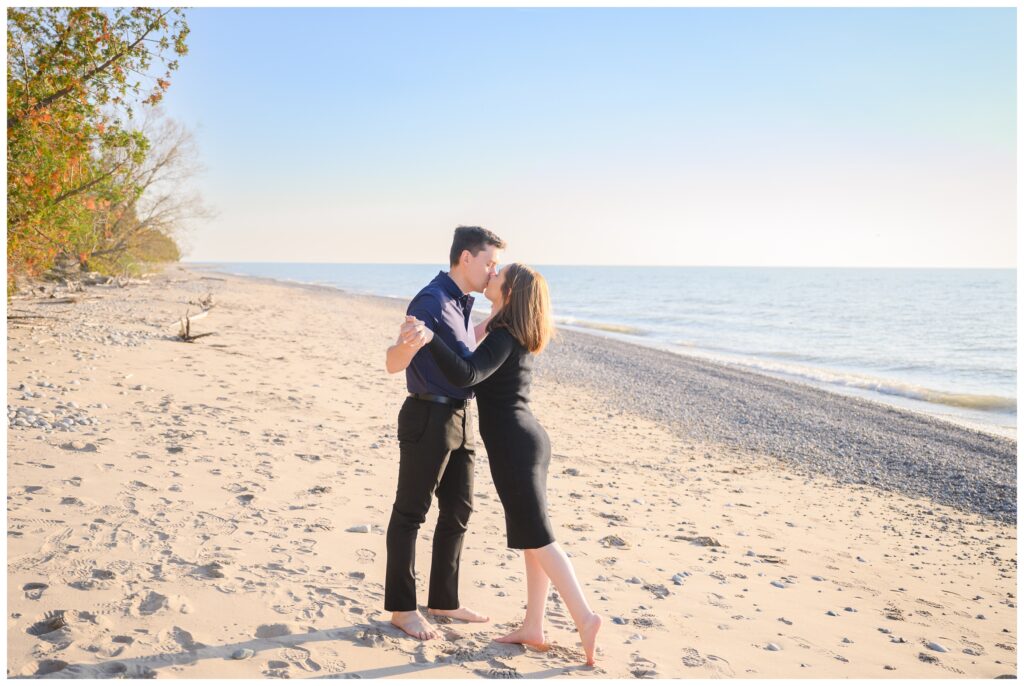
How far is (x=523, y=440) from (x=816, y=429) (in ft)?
37.5

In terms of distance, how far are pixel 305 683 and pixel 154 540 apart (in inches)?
82.5

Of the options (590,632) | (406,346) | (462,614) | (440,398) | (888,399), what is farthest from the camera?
(888,399)

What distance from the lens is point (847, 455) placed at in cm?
1175

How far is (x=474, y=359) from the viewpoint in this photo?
3.68m

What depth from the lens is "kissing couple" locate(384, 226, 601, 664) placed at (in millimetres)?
3826

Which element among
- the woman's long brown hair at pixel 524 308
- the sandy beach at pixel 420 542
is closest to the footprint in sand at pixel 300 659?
the sandy beach at pixel 420 542

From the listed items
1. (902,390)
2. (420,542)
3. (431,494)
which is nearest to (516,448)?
(431,494)

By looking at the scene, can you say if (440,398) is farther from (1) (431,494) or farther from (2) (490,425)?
(1) (431,494)

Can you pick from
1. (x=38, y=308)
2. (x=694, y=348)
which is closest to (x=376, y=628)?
(x=38, y=308)

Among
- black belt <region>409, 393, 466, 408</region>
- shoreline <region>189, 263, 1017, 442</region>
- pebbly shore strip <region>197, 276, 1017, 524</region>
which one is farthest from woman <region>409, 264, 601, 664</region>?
shoreline <region>189, 263, 1017, 442</region>

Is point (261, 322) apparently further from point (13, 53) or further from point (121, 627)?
point (121, 627)

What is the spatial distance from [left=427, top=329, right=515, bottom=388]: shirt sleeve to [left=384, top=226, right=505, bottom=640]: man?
0.25 meters

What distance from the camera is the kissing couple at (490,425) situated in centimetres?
383

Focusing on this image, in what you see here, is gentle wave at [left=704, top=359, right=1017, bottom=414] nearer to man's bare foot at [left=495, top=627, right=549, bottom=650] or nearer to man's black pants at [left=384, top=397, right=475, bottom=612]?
man's bare foot at [left=495, top=627, right=549, bottom=650]
